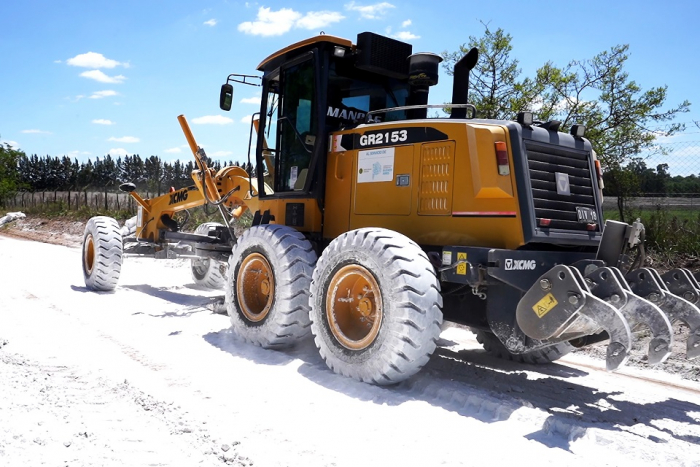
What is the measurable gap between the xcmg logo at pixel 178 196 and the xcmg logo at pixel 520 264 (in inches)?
247

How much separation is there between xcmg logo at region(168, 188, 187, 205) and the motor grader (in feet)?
9.67

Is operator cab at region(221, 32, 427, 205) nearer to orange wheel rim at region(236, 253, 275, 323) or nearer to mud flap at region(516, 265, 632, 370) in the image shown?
orange wheel rim at region(236, 253, 275, 323)

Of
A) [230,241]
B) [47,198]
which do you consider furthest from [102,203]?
[230,241]

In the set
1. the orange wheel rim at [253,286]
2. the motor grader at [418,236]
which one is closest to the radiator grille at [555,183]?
the motor grader at [418,236]

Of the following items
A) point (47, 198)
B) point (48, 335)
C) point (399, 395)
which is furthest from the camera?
point (47, 198)

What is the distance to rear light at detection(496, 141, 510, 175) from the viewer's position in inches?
173

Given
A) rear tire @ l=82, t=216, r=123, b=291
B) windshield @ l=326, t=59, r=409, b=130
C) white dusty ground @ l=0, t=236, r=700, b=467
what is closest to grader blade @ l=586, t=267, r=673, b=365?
white dusty ground @ l=0, t=236, r=700, b=467

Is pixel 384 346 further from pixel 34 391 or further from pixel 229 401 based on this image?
pixel 34 391

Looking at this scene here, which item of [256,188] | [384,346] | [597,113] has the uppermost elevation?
[597,113]

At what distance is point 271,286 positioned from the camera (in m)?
5.53

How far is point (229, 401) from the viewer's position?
3953 millimetres

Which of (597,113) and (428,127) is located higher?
(597,113)

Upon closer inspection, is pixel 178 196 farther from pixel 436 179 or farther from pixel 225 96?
pixel 436 179

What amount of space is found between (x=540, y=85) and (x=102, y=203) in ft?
87.9
